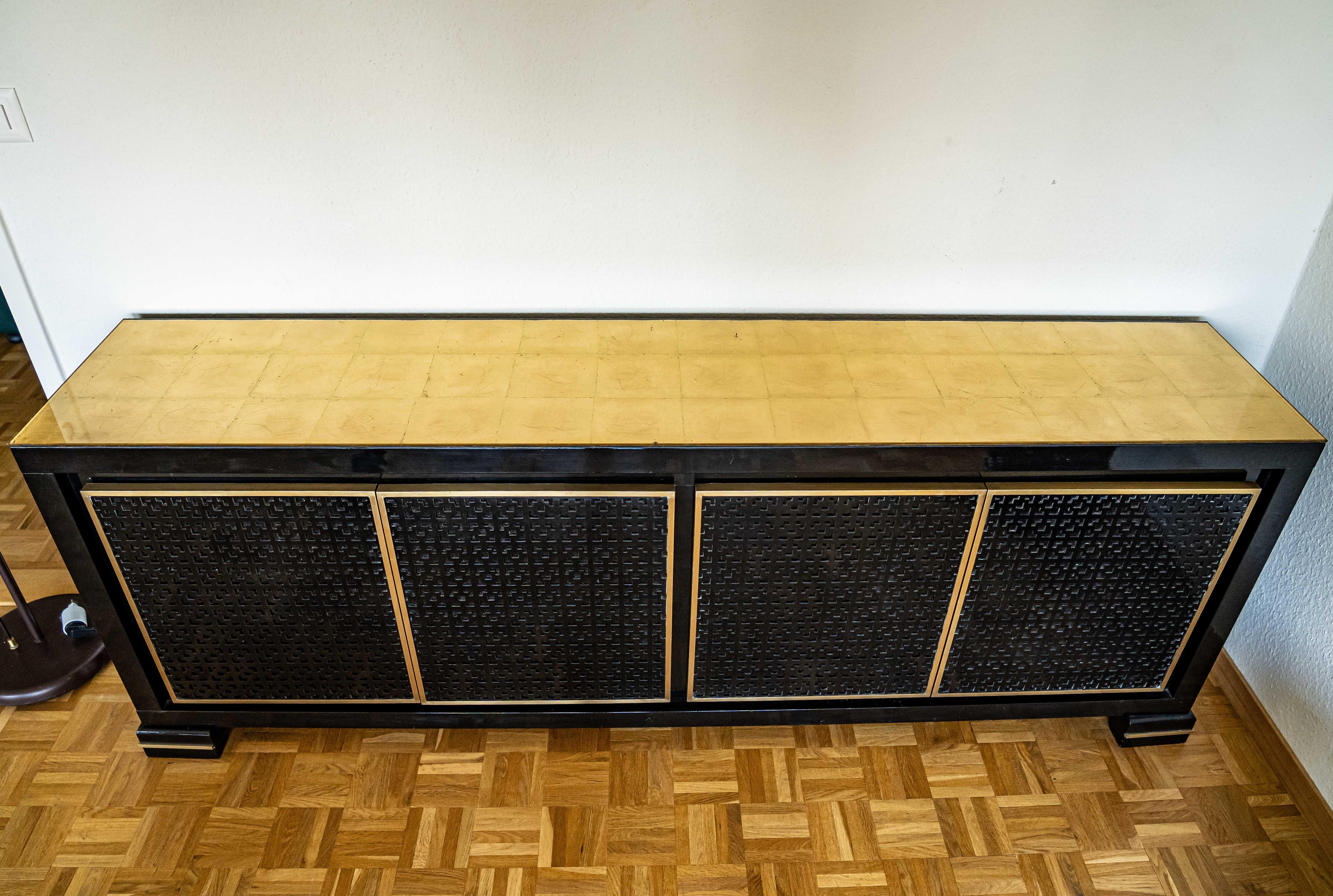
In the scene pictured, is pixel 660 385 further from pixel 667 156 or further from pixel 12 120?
pixel 12 120

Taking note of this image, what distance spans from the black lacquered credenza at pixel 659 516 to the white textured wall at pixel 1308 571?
0.19 metres

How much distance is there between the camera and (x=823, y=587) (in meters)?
1.64

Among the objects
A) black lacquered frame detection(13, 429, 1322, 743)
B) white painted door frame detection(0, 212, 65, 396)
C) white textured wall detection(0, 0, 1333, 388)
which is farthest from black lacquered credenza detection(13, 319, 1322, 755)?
white painted door frame detection(0, 212, 65, 396)

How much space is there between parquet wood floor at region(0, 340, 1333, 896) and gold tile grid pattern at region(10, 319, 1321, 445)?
0.74 metres

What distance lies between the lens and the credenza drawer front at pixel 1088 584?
156 centimetres

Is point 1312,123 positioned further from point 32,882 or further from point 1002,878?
point 32,882

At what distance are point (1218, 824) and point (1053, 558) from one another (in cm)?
66

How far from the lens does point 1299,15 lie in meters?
1.55

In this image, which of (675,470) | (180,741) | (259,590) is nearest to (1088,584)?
(675,470)

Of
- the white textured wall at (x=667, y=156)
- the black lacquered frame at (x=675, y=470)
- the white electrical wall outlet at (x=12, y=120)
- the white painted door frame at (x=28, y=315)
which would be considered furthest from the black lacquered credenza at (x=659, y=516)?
the white electrical wall outlet at (x=12, y=120)

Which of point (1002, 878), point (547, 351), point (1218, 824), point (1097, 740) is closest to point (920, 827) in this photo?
point (1002, 878)

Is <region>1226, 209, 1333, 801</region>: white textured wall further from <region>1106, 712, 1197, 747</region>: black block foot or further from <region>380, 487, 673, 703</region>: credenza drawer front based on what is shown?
<region>380, 487, 673, 703</region>: credenza drawer front

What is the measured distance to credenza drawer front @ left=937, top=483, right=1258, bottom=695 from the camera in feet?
5.12

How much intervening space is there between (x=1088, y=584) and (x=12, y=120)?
208 cm
